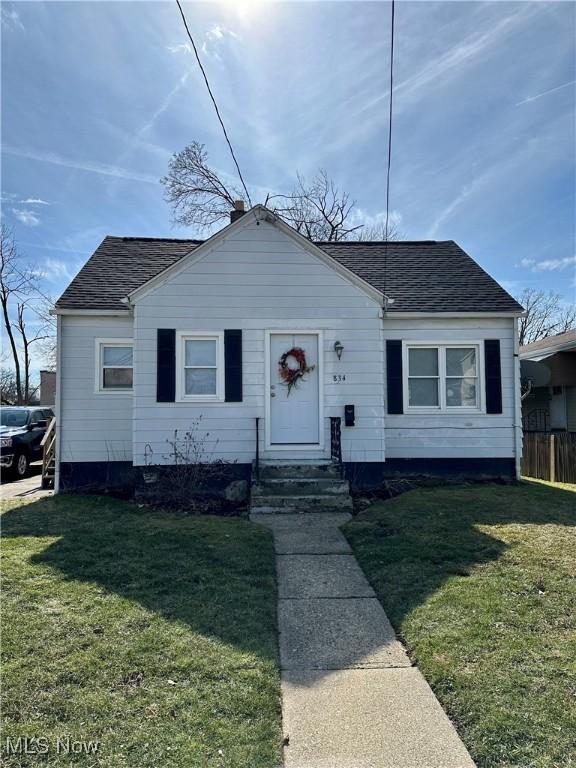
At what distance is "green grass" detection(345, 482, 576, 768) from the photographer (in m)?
2.47

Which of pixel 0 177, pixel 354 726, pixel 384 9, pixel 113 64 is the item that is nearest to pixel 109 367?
pixel 0 177

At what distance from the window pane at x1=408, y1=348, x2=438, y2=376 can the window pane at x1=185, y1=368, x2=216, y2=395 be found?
3.94 m

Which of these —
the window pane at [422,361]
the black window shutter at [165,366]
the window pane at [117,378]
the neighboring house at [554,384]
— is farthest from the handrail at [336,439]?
the neighboring house at [554,384]

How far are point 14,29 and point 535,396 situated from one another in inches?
695

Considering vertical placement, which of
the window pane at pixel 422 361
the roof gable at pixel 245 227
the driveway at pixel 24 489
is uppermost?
the roof gable at pixel 245 227

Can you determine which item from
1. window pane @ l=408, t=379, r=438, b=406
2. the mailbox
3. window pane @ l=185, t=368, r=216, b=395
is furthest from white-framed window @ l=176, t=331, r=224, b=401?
window pane @ l=408, t=379, r=438, b=406

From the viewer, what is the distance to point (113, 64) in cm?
748

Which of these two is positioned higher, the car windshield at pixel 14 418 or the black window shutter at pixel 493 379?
the black window shutter at pixel 493 379

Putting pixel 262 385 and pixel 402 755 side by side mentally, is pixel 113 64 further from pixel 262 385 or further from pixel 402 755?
pixel 402 755

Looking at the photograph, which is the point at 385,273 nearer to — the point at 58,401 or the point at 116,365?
the point at 116,365

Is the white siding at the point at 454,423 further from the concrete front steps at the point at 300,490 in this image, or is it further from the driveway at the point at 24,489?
the driveway at the point at 24,489

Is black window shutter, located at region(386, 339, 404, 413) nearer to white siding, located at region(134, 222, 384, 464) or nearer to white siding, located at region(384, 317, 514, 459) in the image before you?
white siding, located at region(384, 317, 514, 459)

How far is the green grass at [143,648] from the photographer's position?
2371mm

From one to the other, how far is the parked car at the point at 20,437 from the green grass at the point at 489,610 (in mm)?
9229
